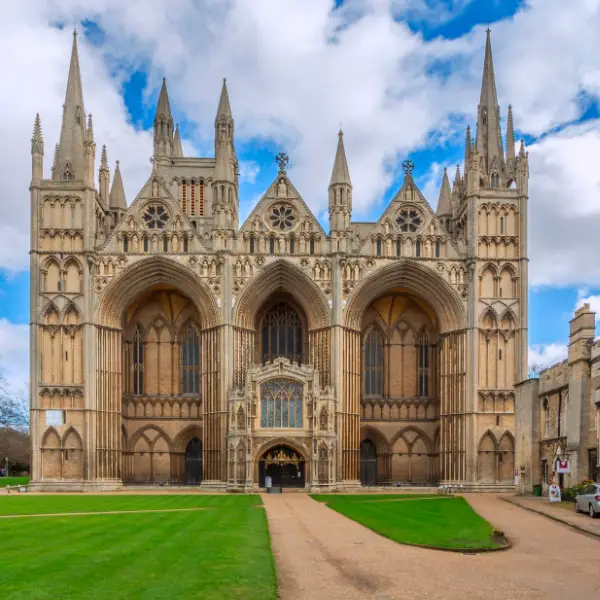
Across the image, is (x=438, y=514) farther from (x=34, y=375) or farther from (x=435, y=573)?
(x=34, y=375)

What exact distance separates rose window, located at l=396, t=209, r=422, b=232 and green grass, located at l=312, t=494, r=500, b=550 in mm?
23327

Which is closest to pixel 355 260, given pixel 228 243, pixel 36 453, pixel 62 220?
pixel 228 243

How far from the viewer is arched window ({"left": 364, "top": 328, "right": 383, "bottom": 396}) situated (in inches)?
2418

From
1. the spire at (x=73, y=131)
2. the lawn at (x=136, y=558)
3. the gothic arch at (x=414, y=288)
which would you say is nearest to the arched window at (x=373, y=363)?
the gothic arch at (x=414, y=288)

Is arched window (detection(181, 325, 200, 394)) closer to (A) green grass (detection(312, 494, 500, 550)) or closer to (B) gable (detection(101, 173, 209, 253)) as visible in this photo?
(B) gable (detection(101, 173, 209, 253))

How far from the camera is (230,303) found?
55.2 meters

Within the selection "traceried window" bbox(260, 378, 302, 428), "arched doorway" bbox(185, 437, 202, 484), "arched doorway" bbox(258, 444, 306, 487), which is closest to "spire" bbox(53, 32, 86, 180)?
"traceried window" bbox(260, 378, 302, 428)

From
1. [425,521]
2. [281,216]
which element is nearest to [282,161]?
[281,216]

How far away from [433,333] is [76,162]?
29.2 meters

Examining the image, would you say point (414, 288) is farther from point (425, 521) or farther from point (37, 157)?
point (425, 521)

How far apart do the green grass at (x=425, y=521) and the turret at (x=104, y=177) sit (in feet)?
107

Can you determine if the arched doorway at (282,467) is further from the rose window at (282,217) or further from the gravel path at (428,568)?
Answer: the gravel path at (428,568)

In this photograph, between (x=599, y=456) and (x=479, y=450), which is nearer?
(x=599, y=456)

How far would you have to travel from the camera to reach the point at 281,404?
175 ft
